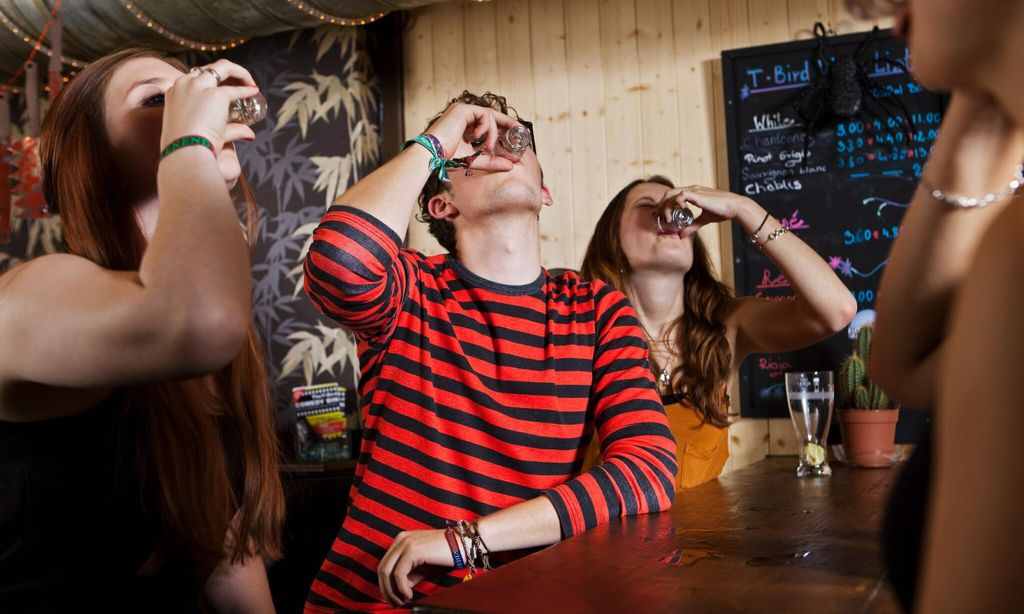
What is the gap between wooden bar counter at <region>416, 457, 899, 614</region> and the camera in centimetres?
89

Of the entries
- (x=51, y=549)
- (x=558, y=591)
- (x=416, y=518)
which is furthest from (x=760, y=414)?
(x=51, y=549)

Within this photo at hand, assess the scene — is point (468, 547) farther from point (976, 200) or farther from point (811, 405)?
point (811, 405)

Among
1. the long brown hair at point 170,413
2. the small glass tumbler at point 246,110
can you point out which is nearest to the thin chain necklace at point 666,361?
the long brown hair at point 170,413

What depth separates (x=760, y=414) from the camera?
3.06m

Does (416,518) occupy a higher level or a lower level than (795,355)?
lower

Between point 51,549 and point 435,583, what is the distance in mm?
584

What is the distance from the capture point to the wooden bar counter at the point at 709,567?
89 centimetres

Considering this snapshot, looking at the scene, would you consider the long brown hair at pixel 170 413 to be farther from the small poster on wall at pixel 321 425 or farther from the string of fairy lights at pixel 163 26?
the small poster on wall at pixel 321 425

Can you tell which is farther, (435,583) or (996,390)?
(435,583)

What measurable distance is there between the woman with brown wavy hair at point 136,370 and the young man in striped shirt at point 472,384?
21cm

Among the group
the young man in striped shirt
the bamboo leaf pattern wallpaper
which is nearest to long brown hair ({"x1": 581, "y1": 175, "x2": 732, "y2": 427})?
the young man in striped shirt

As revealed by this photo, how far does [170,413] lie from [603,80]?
250 cm

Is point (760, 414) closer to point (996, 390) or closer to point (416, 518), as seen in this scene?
point (416, 518)

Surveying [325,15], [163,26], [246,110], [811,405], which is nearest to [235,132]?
[246,110]
